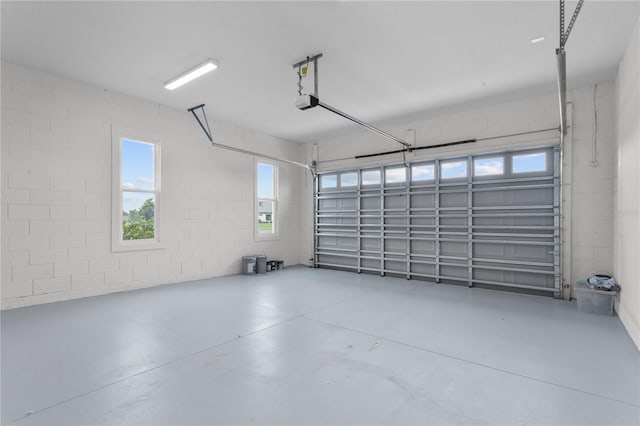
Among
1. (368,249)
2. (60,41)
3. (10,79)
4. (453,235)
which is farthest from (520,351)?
(10,79)

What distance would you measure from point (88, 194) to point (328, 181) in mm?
5011

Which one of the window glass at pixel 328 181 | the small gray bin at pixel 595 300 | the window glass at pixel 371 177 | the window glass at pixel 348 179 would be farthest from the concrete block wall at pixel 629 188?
the window glass at pixel 328 181

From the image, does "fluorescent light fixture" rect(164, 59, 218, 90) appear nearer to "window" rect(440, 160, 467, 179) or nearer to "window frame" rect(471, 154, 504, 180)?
"window" rect(440, 160, 467, 179)

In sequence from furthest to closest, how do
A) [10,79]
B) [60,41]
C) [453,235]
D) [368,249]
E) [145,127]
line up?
[368,249], [453,235], [145,127], [10,79], [60,41]

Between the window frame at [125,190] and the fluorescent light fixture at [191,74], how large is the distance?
4.12ft

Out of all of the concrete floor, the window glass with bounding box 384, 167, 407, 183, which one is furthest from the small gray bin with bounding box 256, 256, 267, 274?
the window glass with bounding box 384, 167, 407, 183

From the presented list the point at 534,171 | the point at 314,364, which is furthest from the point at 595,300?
the point at 314,364

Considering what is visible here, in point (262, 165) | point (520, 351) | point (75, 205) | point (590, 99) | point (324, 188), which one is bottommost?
point (520, 351)

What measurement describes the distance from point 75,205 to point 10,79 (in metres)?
1.82

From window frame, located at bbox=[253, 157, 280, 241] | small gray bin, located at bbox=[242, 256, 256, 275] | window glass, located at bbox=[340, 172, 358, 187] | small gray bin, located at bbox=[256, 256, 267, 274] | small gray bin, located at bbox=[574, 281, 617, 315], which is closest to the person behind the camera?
small gray bin, located at bbox=[574, 281, 617, 315]

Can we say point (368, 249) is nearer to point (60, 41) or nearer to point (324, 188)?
point (324, 188)

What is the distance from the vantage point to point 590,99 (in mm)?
4766

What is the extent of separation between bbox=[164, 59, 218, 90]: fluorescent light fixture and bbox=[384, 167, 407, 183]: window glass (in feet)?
13.8

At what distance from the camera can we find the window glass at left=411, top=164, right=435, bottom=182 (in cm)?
645
